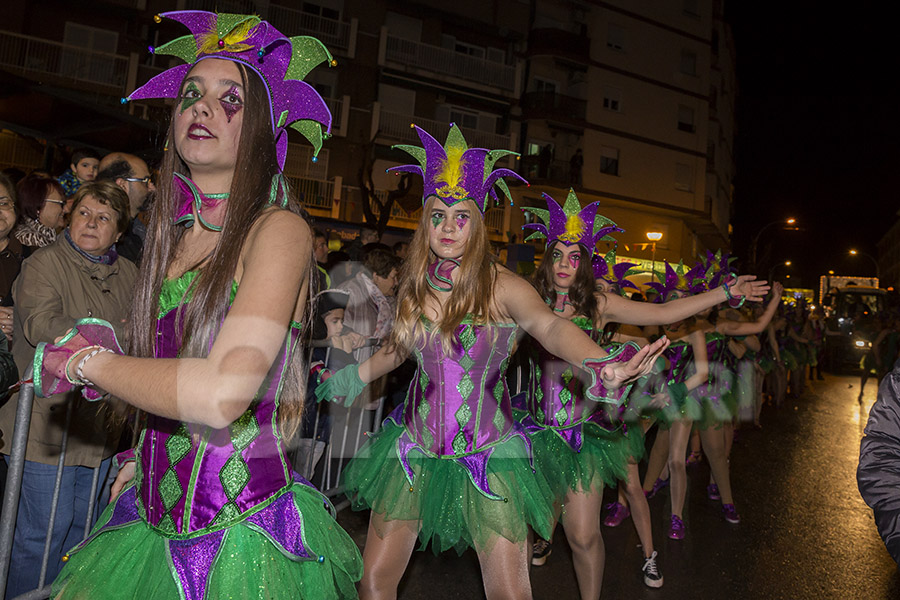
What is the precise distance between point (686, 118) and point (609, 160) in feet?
19.0

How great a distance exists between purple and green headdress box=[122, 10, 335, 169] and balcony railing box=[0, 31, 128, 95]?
2015 centimetres

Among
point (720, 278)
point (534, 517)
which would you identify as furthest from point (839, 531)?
point (534, 517)

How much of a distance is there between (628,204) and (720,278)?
22.7 m

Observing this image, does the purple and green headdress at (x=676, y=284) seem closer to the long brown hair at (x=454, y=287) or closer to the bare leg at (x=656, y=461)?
the bare leg at (x=656, y=461)

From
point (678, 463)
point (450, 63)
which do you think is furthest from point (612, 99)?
point (678, 463)

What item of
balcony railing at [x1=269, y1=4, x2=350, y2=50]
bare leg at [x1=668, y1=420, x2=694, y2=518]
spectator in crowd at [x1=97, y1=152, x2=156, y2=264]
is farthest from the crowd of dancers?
balcony railing at [x1=269, y1=4, x2=350, y2=50]

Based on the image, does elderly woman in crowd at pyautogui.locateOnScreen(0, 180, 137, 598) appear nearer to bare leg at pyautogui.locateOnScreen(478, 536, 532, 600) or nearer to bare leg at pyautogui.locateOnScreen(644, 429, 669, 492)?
bare leg at pyautogui.locateOnScreen(478, 536, 532, 600)

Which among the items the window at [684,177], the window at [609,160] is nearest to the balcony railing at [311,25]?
the window at [609,160]

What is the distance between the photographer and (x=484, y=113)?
2677 cm

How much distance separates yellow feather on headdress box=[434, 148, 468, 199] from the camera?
348 centimetres

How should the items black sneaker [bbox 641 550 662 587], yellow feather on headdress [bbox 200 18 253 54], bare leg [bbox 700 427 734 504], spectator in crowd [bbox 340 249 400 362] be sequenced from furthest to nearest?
bare leg [bbox 700 427 734 504], spectator in crowd [bbox 340 249 400 362], black sneaker [bbox 641 550 662 587], yellow feather on headdress [bbox 200 18 253 54]

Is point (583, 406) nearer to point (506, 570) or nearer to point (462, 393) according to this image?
point (462, 393)

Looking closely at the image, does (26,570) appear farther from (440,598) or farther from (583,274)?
(583,274)

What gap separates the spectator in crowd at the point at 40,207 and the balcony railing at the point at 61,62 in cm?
1696
